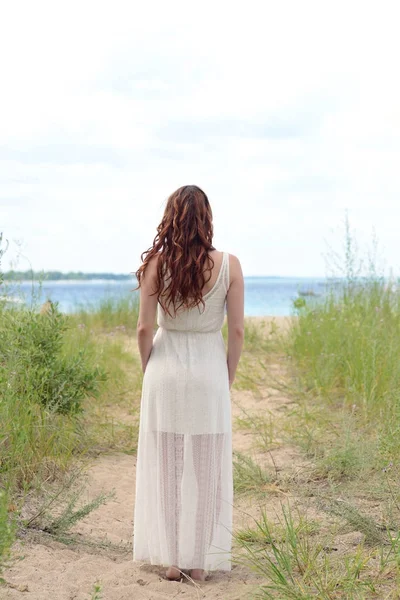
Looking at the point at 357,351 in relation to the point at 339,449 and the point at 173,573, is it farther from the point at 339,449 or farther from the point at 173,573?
the point at 173,573

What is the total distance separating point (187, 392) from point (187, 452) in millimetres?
293

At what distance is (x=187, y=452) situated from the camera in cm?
339

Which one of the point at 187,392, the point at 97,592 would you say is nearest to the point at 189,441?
the point at 187,392

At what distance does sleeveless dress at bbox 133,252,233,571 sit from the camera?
337 cm

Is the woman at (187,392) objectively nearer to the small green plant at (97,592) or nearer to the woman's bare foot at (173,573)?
the woman's bare foot at (173,573)

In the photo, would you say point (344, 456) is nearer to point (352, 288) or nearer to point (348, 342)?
point (348, 342)

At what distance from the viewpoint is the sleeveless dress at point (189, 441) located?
3.37 metres

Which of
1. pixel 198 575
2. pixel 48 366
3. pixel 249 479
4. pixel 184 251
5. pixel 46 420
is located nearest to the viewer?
pixel 184 251

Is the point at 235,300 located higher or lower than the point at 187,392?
higher

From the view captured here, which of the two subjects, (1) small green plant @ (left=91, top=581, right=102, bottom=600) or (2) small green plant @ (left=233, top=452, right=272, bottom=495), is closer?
(1) small green plant @ (left=91, top=581, right=102, bottom=600)

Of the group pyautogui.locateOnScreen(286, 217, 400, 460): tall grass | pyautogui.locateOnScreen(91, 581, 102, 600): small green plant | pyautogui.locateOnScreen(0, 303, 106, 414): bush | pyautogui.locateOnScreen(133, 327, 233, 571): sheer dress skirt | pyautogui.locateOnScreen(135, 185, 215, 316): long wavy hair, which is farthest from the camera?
pyautogui.locateOnScreen(286, 217, 400, 460): tall grass

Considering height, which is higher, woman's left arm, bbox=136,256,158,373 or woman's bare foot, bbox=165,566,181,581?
woman's left arm, bbox=136,256,158,373

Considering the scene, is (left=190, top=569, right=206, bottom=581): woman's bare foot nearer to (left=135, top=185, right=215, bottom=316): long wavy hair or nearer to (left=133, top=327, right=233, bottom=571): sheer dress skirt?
(left=133, top=327, right=233, bottom=571): sheer dress skirt

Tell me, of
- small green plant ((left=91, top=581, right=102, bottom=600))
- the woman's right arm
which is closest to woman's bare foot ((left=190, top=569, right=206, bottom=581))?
small green plant ((left=91, top=581, right=102, bottom=600))
